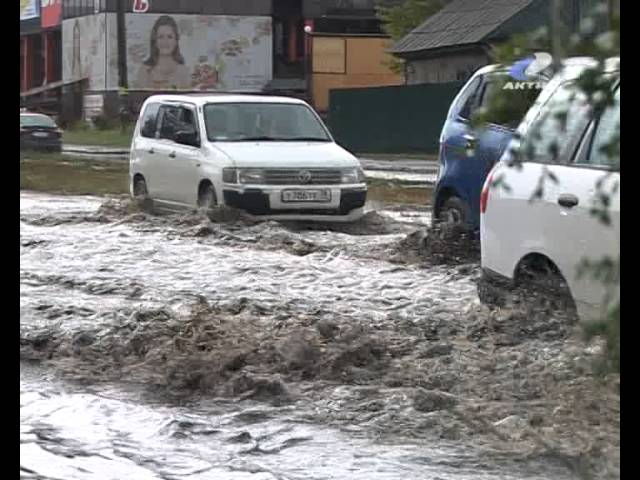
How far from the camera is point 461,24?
153 ft

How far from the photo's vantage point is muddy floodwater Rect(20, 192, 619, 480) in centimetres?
630

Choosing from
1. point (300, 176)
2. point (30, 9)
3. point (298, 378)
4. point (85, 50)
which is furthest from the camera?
point (30, 9)

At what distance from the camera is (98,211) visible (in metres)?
18.5

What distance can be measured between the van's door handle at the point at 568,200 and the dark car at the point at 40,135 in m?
32.1

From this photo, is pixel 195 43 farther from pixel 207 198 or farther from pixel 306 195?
pixel 306 195

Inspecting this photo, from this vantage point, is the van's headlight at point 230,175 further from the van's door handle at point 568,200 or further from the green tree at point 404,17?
the green tree at point 404,17

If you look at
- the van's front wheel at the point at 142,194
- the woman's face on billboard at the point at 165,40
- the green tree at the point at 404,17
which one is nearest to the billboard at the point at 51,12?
the woman's face on billboard at the point at 165,40

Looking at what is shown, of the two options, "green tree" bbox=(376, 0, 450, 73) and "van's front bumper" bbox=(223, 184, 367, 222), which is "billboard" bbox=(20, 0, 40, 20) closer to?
"green tree" bbox=(376, 0, 450, 73)

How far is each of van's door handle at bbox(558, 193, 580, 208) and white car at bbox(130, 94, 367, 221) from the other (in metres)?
8.32

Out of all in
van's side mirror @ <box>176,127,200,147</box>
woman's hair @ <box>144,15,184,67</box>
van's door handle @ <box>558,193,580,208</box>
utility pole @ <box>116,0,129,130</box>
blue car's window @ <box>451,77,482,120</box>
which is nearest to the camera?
van's door handle @ <box>558,193,580,208</box>

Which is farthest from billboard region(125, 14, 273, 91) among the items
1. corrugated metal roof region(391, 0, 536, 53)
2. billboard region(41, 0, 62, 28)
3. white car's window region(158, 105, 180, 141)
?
white car's window region(158, 105, 180, 141)

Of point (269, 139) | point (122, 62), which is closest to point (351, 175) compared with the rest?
point (269, 139)

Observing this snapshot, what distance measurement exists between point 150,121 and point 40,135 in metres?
21.3
